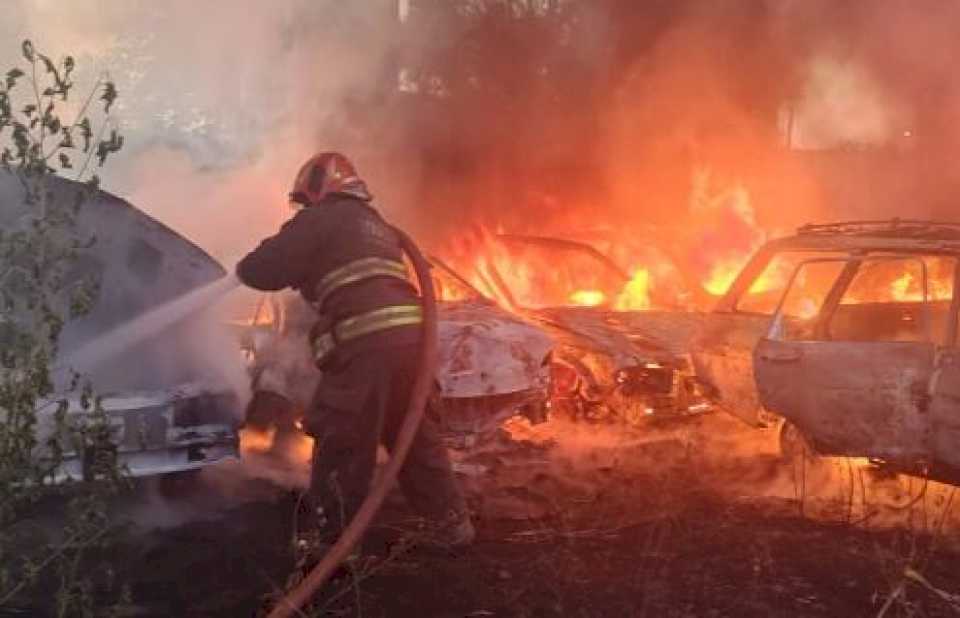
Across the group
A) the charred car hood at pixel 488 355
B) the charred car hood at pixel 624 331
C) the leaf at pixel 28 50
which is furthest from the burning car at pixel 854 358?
the leaf at pixel 28 50

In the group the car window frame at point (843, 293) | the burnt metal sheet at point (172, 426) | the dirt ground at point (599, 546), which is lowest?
the dirt ground at point (599, 546)

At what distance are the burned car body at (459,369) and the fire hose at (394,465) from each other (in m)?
1.18

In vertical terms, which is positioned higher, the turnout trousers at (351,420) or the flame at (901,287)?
the flame at (901,287)

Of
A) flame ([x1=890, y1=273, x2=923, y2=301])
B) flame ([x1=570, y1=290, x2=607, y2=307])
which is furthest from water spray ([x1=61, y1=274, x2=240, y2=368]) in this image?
flame ([x1=890, y1=273, x2=923, y2=301])

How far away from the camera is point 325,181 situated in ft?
14.2

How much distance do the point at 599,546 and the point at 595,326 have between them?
2.81 meters

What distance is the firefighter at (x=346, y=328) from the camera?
4109 millimetres

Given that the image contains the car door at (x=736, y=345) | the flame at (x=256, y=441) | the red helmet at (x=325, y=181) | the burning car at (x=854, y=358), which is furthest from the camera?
the flame at (x=256, y=441)

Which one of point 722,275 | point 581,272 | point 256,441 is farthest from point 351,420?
point 722,275

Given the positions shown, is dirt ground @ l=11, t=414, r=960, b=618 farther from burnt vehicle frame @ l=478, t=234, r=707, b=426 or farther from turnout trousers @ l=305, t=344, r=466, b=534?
burnt vehicle frame @ l=478, t=234, r=707, b=426

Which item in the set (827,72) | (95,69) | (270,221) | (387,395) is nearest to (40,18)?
(95,69)

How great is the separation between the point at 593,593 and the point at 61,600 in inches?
79.9

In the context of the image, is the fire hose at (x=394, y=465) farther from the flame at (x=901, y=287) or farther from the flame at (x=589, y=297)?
the flame at (x=589, y=297)

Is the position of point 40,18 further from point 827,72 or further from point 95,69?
point 827,72
